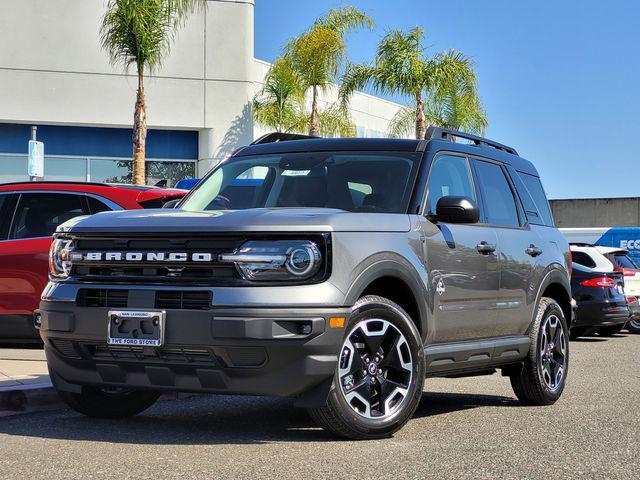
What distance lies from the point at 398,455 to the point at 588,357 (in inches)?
326

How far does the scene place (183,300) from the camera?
569 cm

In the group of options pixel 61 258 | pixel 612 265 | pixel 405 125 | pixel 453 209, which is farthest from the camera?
pixel 405 125

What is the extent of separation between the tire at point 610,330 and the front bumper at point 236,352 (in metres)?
13.0

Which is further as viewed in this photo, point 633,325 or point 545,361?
point 633,325

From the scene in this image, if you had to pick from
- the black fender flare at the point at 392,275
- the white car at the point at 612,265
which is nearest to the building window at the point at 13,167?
the white car at the point at 612,265

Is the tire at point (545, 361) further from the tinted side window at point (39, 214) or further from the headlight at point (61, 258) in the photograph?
the tinted side window at point (39, 214)

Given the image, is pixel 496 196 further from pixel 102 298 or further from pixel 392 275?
pixel 102 298

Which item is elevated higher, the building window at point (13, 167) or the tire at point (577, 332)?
the building window at point (13, 167)

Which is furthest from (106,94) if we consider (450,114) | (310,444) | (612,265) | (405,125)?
(310,444)

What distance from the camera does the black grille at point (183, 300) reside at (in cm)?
564

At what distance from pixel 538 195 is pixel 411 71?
2162 cm

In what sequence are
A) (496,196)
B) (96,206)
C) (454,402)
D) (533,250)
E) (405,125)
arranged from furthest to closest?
1. (405,125)
2. (96,206)
3. (454,402)
4. (533,250)
5. (496,196)

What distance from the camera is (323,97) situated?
37.2m

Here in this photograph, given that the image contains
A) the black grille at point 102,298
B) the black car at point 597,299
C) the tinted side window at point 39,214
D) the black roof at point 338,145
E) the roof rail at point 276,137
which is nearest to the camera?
the black grille at point 102,298
